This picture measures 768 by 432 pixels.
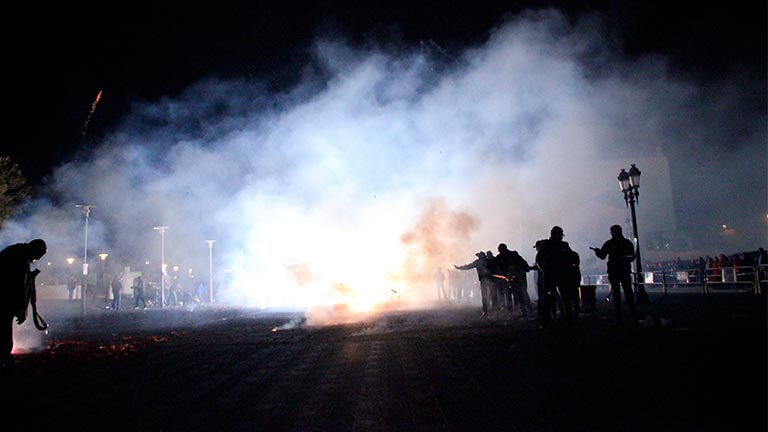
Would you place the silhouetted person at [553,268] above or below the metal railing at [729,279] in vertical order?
above

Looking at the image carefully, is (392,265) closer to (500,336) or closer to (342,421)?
(500,336)

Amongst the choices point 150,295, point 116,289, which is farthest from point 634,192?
point 150,295

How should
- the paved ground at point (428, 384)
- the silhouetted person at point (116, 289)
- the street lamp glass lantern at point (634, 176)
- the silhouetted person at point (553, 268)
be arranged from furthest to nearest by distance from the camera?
the silhouetted person at point (116, 289) → the street lamp glass lantern at point (634, 176) → the silhouetted person at point (553, 268) → the paved ground at point (428, 384)

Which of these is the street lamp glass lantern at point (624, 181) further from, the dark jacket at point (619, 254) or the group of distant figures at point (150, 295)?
the group of distant figures at point (150, 295)

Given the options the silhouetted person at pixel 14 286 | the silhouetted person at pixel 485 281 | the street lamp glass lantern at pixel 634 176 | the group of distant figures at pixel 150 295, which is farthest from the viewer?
the group of distant figures at pixel 150 295

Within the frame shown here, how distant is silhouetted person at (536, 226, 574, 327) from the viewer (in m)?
9.34

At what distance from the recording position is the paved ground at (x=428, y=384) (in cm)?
359

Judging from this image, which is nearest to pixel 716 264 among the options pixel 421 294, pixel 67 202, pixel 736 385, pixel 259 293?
pixel 421 294

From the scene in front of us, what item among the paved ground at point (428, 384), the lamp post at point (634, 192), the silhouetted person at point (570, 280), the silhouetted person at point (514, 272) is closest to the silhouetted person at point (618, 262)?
the silhouetted person at point (570, 280)

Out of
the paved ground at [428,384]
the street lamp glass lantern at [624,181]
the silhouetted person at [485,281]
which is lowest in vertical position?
the paved ground at [428,384]

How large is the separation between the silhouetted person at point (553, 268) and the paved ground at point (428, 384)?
0.63m

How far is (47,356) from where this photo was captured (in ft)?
27.5

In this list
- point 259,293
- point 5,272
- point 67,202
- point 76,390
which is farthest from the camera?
point 259,293

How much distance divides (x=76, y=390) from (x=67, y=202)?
103 ft
